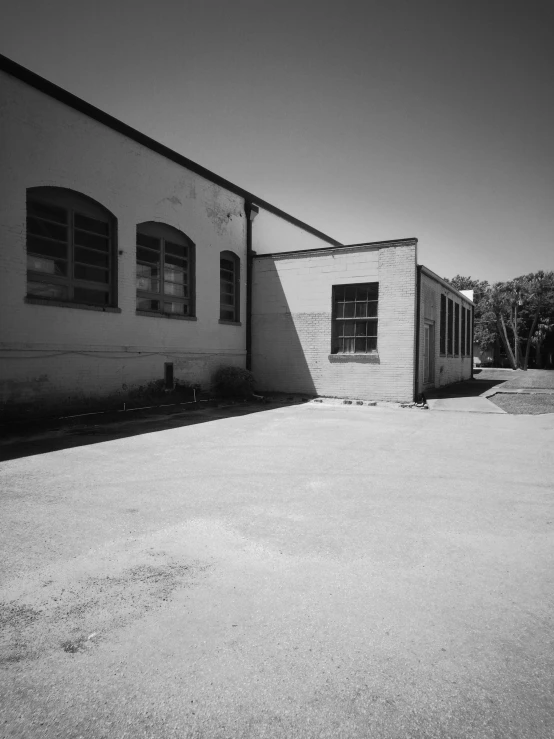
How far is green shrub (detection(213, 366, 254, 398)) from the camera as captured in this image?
13.5m

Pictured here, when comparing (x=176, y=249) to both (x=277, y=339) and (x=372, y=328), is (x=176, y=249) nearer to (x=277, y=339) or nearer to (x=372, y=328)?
(x=277, y=339)

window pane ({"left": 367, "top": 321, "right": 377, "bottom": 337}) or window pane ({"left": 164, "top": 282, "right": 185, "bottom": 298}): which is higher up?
window pane ({"left": 164, "top": 282, "right": 185, "bottom": 298})

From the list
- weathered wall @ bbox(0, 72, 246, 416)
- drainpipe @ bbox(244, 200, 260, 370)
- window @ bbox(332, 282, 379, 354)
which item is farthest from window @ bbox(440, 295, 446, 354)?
weathered wall @ bbox(0, 72, 246, 416)

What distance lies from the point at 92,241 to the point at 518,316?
4259cm

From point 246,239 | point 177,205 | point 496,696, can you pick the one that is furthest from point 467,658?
point 246,239

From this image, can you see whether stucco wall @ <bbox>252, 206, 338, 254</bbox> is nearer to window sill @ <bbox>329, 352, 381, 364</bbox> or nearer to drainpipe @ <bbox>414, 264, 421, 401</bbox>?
window sill @ <bbox>329, 352, 381, 364</bbox>

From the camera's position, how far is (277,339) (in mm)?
15109

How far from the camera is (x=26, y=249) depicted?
30.0ft

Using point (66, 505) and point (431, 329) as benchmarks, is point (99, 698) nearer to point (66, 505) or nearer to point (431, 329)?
point (66, 505)

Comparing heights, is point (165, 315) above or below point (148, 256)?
below

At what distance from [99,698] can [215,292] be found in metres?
13.0

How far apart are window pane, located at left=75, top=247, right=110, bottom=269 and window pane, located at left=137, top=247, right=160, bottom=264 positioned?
1.17 m

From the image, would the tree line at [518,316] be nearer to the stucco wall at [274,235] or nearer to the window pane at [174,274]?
the stucco wall at [274,235]

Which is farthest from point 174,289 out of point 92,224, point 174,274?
point 92,224
